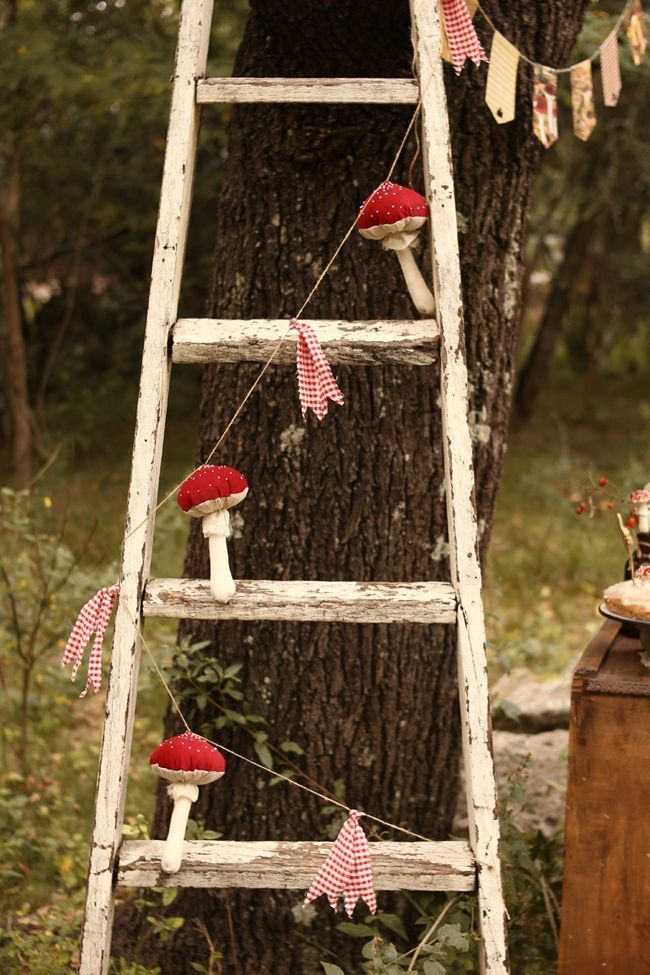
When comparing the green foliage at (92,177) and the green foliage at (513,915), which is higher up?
the green foliage at (92,177)

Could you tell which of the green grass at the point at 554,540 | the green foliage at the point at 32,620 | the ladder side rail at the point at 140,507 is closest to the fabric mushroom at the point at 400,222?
the ladder side rail at the point at 140,507

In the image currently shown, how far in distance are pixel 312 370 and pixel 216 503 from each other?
0.30 m

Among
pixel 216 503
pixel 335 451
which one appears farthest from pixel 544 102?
pixel 216 503

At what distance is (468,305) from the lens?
262 cm

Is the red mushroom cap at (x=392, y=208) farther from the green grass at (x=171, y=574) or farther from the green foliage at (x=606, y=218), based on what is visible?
the green foliage at (x=606, y=218)

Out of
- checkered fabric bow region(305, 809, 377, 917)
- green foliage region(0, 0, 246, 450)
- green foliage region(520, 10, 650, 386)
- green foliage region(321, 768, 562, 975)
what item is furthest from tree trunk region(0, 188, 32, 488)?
checkered fabric bow region(305, 809, 377, 917)

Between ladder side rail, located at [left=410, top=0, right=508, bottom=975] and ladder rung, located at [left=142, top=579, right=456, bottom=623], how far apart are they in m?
0.07

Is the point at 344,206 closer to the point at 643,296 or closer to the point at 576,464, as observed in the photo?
the point at 576,464

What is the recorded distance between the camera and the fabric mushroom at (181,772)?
1855 mm

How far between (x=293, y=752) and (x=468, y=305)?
119 centimetres

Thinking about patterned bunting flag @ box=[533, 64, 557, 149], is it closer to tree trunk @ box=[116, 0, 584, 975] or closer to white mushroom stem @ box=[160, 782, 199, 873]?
tree trunk @ box=[116, 0, 584, 975]

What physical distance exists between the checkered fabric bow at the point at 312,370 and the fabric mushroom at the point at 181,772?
0.64 meters

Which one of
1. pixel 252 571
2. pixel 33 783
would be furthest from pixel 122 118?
pixel 252 571

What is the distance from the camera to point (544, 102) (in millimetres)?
2551
